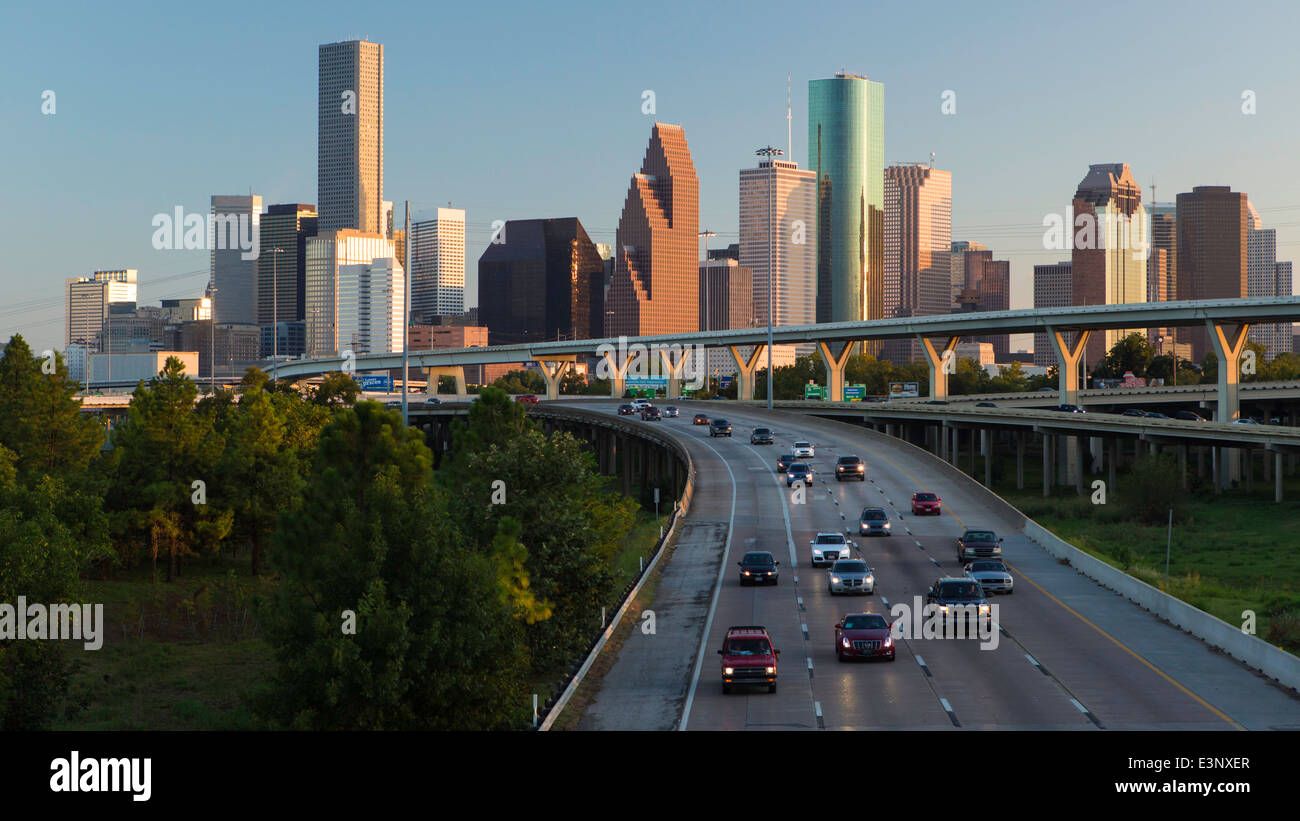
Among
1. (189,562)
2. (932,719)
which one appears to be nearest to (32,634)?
(932,719)

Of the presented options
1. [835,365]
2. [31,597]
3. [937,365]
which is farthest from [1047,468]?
[31,597]

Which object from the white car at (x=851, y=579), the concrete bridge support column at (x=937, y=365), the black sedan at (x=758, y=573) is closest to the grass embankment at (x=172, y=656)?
the black sedan at (x=758, y=573)

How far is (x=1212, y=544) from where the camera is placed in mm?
72875

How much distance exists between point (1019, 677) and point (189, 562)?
52.8 m

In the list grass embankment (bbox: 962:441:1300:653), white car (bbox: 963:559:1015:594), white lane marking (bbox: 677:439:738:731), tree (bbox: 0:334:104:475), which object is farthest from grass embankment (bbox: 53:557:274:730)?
grass embankment (bbox: 962:441:1300:653)

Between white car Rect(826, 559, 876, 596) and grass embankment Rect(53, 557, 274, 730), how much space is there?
19090 millimetres

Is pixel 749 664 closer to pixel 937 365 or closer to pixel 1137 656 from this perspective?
pixel 1137 656

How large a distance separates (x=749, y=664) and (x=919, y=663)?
5.67 m

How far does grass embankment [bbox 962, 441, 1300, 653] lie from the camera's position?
4700cm

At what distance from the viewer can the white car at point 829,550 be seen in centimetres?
5375

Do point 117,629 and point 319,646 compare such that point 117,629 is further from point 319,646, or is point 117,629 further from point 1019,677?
point 1019,677

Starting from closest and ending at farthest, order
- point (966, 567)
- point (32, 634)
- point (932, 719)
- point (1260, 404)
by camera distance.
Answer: point (932, 719), point (32, 634), point (966, 567), point (1260, 404)
